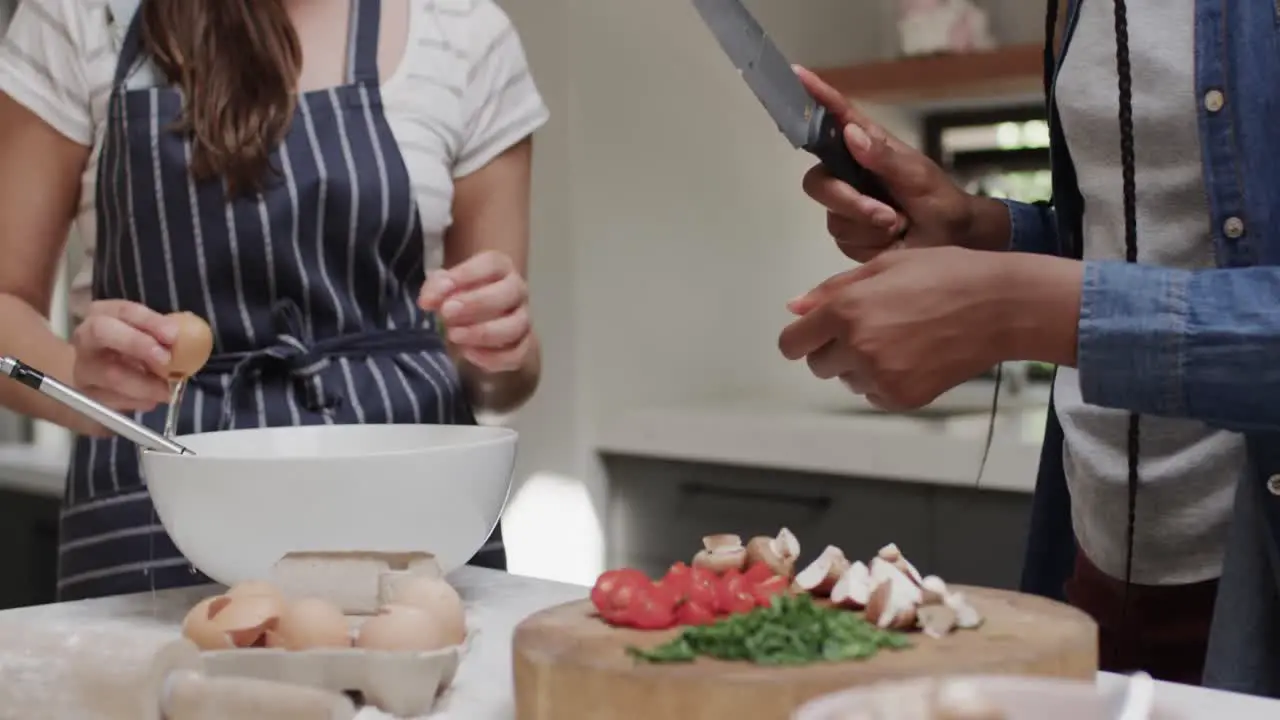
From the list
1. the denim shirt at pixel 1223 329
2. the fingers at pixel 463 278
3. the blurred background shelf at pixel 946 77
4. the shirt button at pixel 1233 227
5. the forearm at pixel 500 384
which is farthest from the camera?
the blurred background shelf at pixel 946 77

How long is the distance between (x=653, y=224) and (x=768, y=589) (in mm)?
1836

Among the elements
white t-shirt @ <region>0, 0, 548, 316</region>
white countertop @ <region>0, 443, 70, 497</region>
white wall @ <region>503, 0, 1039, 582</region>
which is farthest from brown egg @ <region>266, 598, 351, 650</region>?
white countertop @ <region>0, 443, 70, 497</region>

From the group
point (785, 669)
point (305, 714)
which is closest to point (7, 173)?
point (305, 714)

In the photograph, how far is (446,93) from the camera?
1241mm

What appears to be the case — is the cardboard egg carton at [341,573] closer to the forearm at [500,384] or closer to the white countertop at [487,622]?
the white countertop at [487,622]

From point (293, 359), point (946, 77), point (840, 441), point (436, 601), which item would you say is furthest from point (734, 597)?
point (946, 77)

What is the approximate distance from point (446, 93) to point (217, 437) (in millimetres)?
413

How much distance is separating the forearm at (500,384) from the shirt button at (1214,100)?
0.57 metres

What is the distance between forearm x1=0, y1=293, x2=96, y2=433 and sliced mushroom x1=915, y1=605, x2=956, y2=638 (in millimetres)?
731

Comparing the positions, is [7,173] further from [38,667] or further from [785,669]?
[785,669]

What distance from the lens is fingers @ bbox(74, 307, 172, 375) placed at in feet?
3.00

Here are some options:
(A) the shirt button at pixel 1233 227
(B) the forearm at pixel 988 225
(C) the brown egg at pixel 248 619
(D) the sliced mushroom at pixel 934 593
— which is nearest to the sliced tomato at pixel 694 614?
(D) the sliced mushroom at pixel 934 593

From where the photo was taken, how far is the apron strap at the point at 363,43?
121 centimetres

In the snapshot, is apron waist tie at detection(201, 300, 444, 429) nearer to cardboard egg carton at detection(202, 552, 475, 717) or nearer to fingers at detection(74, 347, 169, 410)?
fingers at detection(74, 347, 169, 410)
